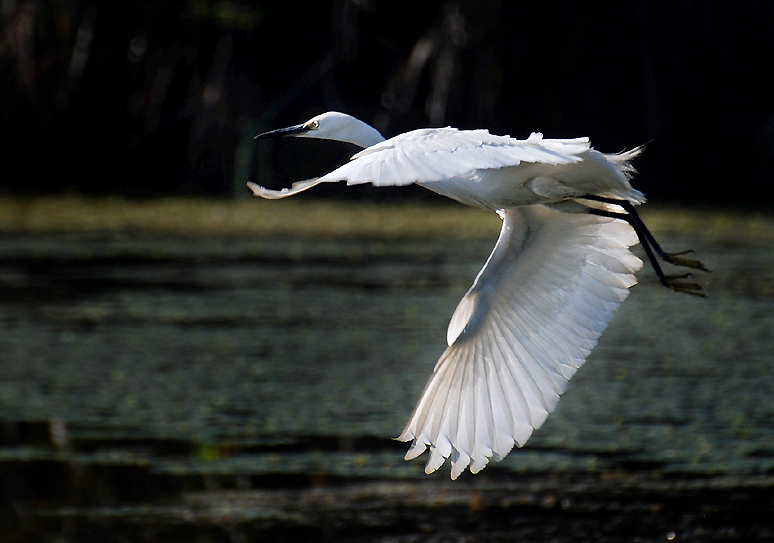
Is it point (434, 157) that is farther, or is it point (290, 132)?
point (290, 132)

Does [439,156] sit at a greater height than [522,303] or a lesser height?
greater

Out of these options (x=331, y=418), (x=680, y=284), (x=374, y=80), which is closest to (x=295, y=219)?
(x=374, y=80)

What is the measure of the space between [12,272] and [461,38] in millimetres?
5969

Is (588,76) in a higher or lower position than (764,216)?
higher

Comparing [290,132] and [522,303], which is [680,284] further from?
[290,132]

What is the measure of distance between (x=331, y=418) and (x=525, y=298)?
8.81 feet

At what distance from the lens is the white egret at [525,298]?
10.3 ft

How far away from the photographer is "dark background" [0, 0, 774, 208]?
13633 millimetres

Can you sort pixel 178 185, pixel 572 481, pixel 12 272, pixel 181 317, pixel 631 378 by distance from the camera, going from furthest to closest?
1. pixel 178 185
2. pixel 12 272
3. pixel 181 317
4. pixel 631 378
5. pixel 572 481

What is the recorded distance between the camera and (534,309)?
3404mm

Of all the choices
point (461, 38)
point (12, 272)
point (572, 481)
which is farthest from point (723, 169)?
point (572, 481)

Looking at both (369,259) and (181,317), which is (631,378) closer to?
(181,317)

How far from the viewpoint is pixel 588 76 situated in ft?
46.6

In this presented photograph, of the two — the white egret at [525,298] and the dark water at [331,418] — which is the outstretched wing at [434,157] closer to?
the white egret at [525,298]
